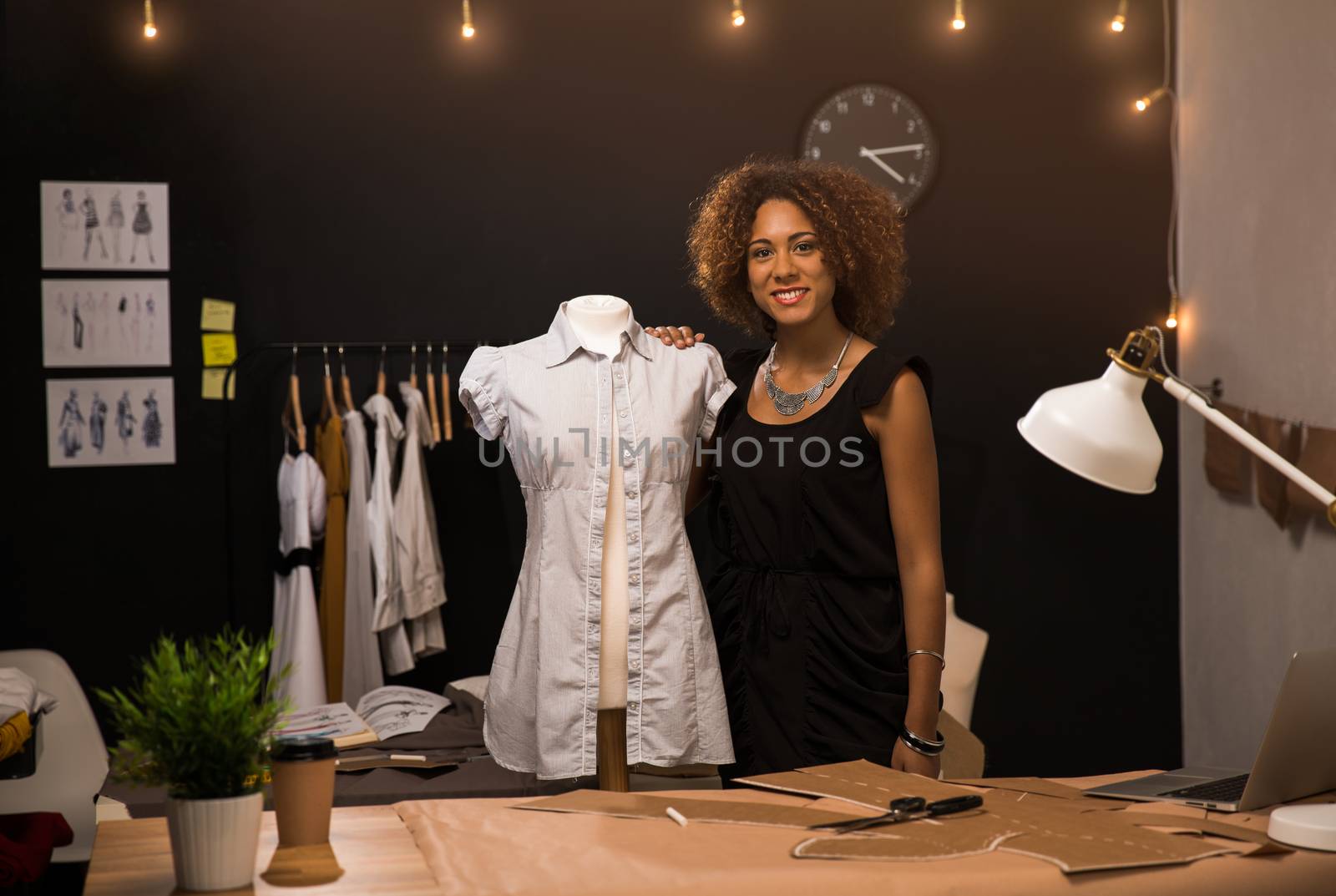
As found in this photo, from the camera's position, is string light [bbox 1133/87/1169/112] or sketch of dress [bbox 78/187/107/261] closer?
sketch of dress [bbox 78/187/107/261]

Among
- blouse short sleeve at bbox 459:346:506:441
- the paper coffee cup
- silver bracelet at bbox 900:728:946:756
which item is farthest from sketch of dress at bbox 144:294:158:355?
the paper coffee cup

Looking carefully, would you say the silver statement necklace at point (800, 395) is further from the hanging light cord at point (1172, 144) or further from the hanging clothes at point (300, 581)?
the hanging light cord at point (1172, 144)

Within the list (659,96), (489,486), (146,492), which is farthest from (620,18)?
(146,492)

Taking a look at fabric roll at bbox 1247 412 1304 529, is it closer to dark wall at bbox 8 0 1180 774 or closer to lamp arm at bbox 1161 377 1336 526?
dark wall at bbox 8 0 1180 774

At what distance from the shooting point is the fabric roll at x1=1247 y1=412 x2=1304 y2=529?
3.49 metres

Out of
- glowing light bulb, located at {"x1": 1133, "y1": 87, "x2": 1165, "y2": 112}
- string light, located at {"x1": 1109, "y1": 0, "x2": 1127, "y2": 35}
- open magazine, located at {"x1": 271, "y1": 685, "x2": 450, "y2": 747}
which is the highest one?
string light, located at {"x1": 1109, "y1": 0, "x2": 1127, "y2": 35}

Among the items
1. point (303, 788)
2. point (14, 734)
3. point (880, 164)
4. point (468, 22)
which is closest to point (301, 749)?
point (303, 788)

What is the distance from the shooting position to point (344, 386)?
4008mm

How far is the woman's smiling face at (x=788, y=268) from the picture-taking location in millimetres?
2639

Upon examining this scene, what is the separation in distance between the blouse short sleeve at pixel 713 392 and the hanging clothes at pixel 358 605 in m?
1.60

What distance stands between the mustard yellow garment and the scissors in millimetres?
2249

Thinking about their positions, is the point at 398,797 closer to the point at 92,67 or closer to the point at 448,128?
the point at 448,128

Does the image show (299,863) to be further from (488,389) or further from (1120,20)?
(1120,20)

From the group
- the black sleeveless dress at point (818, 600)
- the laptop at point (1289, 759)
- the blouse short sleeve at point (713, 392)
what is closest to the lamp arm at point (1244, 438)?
the laptop at point (1289, 759)
